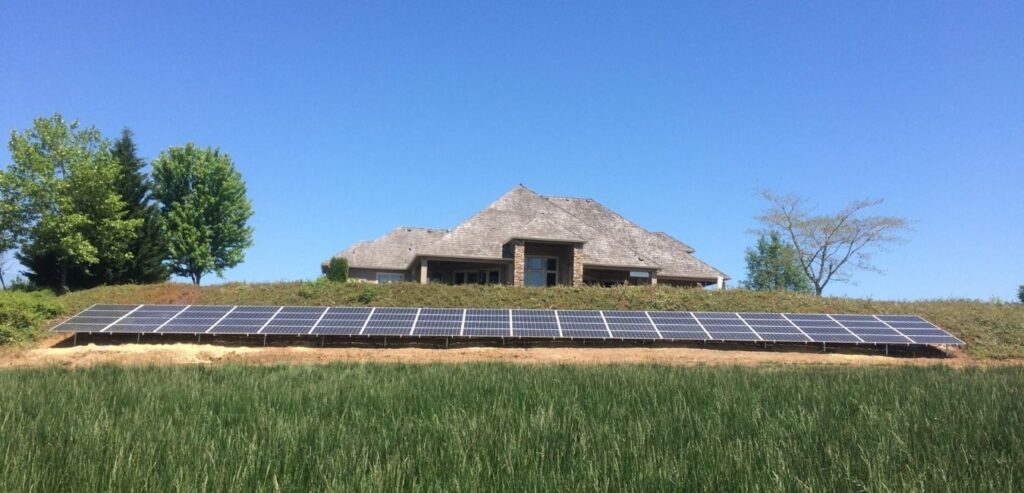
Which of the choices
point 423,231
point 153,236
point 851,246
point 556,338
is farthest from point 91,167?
point 851,246

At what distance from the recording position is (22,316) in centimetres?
2028

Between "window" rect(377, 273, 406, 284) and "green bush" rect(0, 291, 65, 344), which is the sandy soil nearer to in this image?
"green bush" rect(0, 291, 65, 344)

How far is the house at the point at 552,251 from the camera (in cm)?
3228

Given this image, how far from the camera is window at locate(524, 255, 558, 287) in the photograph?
110 ft

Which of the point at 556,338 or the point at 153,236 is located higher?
the point at 153,236

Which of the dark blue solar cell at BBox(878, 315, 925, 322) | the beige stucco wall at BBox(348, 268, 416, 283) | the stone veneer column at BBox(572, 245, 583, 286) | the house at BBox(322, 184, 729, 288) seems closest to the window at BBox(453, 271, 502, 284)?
the house at BBox(322, 184, 729, 288)

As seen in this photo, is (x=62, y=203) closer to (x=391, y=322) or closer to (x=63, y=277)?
(x=63, y=277)

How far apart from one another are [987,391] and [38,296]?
92.1ft

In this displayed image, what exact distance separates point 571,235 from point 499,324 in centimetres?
1200

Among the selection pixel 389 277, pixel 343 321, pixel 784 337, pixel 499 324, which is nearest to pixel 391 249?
pixel 389 277

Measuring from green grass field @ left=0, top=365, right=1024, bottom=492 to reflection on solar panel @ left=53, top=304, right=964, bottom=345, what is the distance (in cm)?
968

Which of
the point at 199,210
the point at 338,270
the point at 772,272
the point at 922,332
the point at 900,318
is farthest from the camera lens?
the point at 772,272

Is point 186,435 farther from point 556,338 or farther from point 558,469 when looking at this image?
point 556,338

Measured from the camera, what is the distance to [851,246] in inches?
1871
